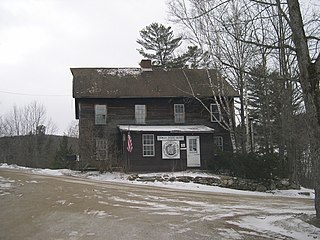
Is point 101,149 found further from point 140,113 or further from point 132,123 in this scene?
point 140,113

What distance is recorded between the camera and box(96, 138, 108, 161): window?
92.9 feet

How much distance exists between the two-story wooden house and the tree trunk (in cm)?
1855

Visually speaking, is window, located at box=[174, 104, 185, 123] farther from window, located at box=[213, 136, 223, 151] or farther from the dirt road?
the dirt road

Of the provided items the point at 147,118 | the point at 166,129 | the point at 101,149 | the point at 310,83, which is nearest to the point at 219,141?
the point at 166,129

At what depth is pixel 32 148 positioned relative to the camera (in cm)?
5422

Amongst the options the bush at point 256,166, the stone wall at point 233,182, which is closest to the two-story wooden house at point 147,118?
the bush at point 256,166

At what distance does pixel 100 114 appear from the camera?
109 ft

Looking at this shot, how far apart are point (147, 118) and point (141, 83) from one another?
3257 millimetres

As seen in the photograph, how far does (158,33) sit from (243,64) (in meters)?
23.7

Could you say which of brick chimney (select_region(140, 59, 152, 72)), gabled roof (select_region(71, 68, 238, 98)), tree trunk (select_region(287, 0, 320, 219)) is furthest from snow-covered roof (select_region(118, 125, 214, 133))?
tree trunk (select_region(287, 0, 320, 219))

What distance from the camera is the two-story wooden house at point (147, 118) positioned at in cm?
3006

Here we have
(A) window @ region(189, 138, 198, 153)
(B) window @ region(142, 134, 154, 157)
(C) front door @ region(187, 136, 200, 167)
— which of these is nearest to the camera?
(B) window @ region(142, 134, 154, 157)

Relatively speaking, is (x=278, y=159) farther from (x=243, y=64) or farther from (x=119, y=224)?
(x=119, y=224)

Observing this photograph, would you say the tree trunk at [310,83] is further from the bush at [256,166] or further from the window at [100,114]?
the window at [100,114]
